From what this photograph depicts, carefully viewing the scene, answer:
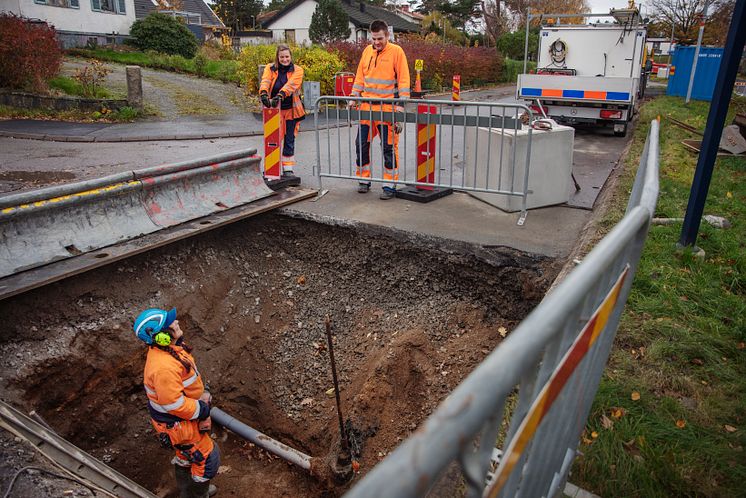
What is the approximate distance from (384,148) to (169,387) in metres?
4.34

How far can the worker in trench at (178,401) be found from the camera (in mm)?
3623

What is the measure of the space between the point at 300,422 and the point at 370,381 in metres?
0.93

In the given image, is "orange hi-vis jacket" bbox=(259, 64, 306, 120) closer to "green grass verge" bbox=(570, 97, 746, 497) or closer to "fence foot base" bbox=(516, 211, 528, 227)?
"fence foot base" bbox=(516, 211, 528, 227)

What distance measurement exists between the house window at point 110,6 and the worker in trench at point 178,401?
33551 mm

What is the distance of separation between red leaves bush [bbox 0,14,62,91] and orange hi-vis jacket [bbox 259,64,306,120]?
34.4 feet

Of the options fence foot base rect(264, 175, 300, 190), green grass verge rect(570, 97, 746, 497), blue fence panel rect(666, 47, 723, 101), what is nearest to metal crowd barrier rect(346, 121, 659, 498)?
green grass verge rect(570, 97, 746, 497)

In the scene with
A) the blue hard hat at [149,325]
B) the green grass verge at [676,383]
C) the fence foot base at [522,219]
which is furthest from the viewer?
the fence foot base at [522,219]

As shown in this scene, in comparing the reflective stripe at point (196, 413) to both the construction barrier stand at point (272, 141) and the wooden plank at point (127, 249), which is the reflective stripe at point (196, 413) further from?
the construction barrier stand at point (272, 141)

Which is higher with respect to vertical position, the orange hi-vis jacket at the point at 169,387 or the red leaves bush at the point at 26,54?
the red leaves bush at the point at 26,54

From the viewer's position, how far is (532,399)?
129 centimetres

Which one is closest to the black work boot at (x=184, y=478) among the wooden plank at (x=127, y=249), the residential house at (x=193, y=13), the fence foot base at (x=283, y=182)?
the wooden plank at (x=127, y=249)

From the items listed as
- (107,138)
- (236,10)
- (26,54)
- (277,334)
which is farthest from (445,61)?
(236,10)

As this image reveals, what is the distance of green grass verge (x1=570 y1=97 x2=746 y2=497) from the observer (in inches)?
104

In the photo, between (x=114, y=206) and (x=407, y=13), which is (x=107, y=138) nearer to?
(x=114, y=206)
